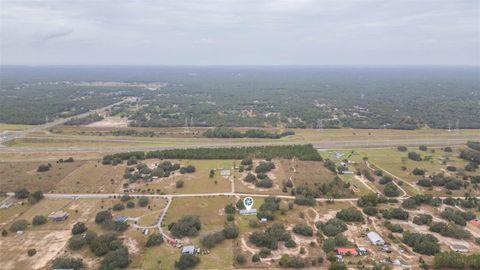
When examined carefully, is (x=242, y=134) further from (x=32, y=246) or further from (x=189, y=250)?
(x=32, y=246)

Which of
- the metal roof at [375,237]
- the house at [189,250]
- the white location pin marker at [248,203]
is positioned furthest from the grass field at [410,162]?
the house at [189,250]

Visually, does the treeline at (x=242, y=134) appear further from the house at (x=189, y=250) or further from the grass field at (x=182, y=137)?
the house at (x=189, y=250)

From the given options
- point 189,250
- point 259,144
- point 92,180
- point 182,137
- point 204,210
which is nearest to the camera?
point 189,250

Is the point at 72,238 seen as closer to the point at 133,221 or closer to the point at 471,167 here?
the point at 133,221

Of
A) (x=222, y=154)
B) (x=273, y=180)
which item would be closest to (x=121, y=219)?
(x=273, y=180)

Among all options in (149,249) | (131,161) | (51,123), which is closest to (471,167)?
(149,249)

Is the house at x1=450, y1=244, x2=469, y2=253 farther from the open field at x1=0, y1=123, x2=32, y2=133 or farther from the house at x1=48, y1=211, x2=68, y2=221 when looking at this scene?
the open field at x1=0, y1=123, x2=32, y2=133
